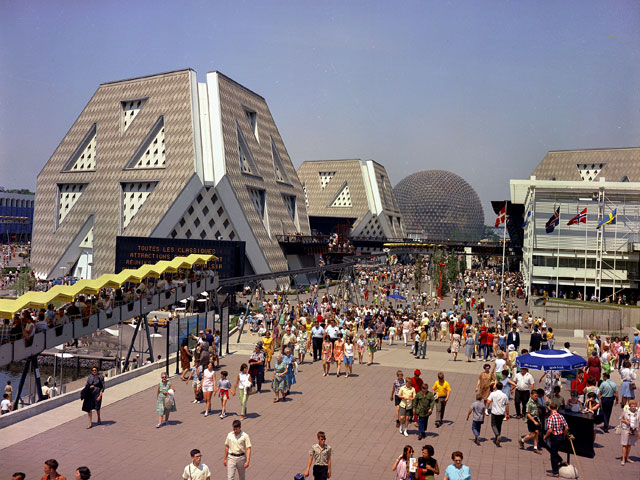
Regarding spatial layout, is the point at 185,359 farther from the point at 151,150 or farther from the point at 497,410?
the point at 151,150

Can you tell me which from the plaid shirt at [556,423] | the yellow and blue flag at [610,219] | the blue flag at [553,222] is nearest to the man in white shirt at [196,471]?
the plaid shirt at [556,423]

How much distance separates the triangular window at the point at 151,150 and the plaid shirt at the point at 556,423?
44560mm

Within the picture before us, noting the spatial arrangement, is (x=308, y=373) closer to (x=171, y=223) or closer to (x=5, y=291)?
(x=171, y=223)

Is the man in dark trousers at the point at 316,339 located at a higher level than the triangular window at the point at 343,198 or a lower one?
lower

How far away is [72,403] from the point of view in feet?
52.6

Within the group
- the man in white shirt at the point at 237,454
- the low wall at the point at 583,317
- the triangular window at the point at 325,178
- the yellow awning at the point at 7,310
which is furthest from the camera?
the triangular window at the point at 325,178

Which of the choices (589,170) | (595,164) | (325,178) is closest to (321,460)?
(595,164)

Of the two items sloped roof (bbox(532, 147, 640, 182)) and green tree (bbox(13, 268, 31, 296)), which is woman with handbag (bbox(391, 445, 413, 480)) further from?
sloped roof (bbox(532, 147, 640, 182))

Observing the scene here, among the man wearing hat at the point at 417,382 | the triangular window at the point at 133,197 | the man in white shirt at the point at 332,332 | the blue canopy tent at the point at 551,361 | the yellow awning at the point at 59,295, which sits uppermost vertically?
the triangular window at the point at 133,197

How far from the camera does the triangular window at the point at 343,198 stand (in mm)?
105062

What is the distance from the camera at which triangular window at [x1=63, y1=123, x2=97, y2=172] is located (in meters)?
56.0

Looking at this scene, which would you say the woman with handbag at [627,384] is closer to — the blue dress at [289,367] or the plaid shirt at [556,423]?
the plaid shirt at [556,423]

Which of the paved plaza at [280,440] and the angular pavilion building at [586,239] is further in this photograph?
the angular pavilion building at [586,239]

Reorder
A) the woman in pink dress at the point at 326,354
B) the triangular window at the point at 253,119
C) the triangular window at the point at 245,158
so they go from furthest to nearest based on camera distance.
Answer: the triangular window at the point at 253,119
the triangular window at the point at 245,158
the woman in pink dress at the point at 326,354
